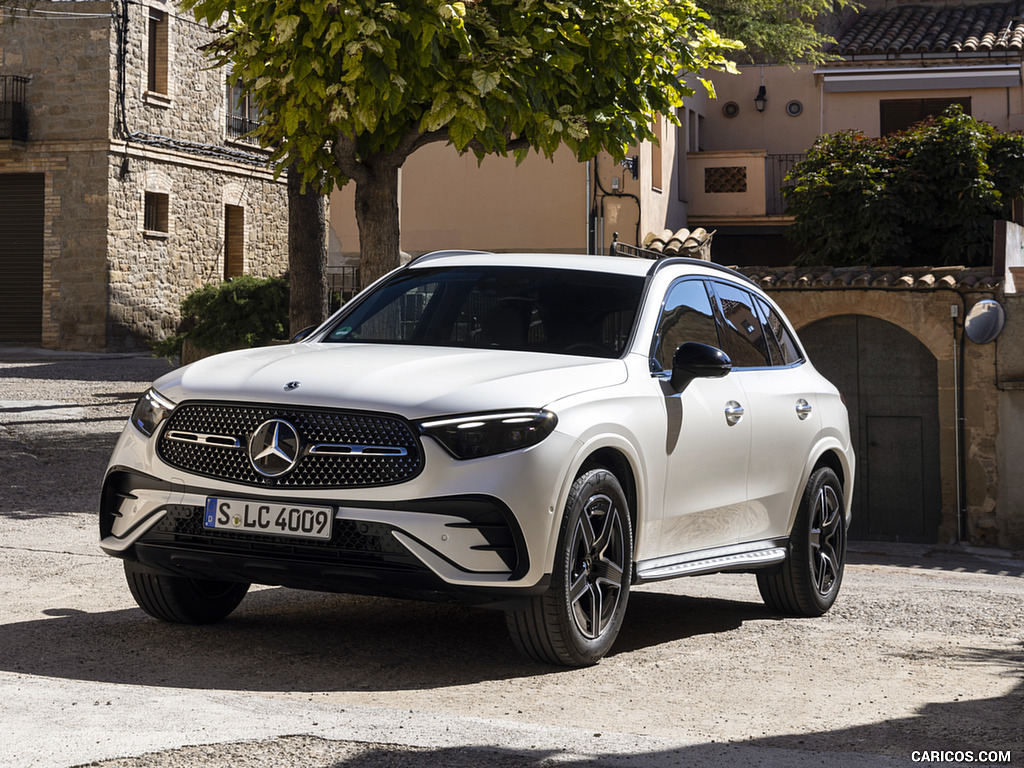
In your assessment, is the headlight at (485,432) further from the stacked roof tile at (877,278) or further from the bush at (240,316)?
the bush at (240,316)

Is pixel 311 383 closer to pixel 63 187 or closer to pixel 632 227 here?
pixel 632 227

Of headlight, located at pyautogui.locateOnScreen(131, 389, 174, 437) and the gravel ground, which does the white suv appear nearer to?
headlight, located at pyautogui.locateOnScreen(131, 389, 174, 437)

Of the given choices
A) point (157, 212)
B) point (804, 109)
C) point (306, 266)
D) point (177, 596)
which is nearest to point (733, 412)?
point (177, 596)

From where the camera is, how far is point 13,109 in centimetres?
3123

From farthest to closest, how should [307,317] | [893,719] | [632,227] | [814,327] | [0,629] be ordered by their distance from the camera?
[632,227]
[814,327]
[307,317]
[0,629]
[893,719]

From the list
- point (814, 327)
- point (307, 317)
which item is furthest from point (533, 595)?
point (814, 327)

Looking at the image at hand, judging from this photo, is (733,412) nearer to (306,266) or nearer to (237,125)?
(306,266)

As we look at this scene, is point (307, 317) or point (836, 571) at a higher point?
point (307, 317)

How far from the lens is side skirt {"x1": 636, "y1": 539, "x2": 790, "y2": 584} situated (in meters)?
5.92

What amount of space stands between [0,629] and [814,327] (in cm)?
1568

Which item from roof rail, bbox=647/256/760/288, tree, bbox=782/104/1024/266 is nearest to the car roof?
roof rail, bbox=647/256/760/288

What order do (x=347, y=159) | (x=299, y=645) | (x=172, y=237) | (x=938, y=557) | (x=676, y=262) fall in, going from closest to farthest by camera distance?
(x=299, y=645), (x=676, y=262), (x=347, y=159), (x=938, y=557), (x=172, y=237)

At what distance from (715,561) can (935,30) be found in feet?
103

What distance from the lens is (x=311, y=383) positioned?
5.25 m
